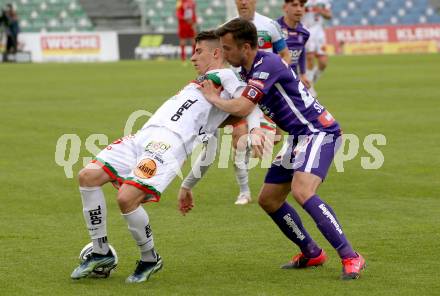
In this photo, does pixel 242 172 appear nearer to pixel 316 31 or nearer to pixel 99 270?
pixel 99 270

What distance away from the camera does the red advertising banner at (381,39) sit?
49.0m

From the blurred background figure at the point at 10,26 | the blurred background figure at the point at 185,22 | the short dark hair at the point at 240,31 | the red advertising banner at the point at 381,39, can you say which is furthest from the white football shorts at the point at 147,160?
the red advertising banner at the point at 381,39

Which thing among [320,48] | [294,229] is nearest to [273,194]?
[294,229]

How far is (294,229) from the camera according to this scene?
823cm

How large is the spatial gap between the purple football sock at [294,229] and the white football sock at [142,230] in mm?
1143

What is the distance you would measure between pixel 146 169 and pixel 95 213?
0.55 meters

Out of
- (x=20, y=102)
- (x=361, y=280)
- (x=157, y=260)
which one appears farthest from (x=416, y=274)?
(x=20, y=102)

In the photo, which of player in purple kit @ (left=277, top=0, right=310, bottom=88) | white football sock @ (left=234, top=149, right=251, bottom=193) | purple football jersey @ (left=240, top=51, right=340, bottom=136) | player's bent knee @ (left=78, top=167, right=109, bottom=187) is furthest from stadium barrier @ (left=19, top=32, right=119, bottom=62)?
player's bent knee @ (left=78, top=167, right=109, bottom=187)

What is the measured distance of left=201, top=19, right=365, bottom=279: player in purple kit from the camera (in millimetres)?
7609

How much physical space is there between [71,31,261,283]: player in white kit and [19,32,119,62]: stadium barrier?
37131mm

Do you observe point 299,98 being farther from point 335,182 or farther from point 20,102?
point 20,102

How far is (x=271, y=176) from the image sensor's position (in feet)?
26.7

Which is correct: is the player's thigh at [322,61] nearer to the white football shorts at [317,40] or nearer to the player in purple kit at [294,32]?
the white football shorts at [317,40]

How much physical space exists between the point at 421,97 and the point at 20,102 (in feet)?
28.8
